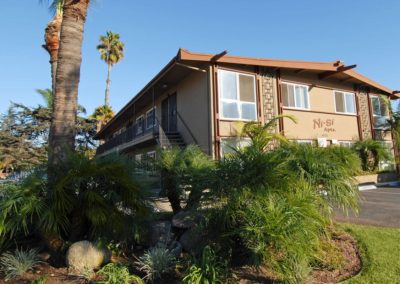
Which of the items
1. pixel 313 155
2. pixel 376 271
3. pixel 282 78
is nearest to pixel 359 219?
pixel 313 155

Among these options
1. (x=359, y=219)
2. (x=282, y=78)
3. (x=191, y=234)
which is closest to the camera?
(x=191, y=234)

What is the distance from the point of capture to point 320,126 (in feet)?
59.5

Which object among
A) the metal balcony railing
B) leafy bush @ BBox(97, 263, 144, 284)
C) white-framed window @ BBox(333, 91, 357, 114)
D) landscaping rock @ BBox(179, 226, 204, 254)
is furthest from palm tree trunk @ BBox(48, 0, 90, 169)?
white-framed window @ BBox(333, 91, 357, 114)

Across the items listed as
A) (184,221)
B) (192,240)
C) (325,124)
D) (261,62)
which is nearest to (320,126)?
(325,124)

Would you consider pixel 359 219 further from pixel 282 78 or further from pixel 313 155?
pixel 282 78

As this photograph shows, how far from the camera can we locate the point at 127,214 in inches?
234

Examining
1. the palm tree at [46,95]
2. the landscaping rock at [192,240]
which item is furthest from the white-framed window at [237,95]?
the palm tree at [46,95]

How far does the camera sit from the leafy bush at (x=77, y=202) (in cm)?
526

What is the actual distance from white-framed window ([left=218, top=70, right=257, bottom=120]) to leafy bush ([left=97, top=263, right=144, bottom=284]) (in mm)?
10502

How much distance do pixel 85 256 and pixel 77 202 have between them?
3.20 ft

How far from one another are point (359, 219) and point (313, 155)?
3110 mm

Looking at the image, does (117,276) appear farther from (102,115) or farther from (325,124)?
(102,115)

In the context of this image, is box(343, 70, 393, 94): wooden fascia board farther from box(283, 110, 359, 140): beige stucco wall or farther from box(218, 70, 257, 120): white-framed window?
box(218, 70, 257, 120): white-framed window

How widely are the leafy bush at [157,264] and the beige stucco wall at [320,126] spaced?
41.0 ft
